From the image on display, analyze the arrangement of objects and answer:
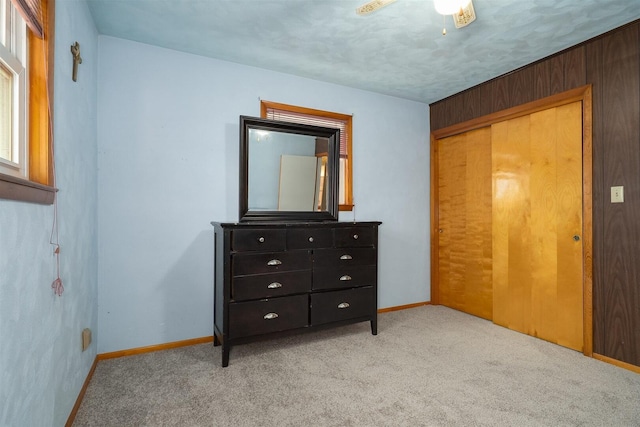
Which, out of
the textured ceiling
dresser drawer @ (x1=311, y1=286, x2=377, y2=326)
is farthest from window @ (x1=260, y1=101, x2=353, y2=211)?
dresser drawer @ (x1=311, y1=286, x2=377, y2=326)

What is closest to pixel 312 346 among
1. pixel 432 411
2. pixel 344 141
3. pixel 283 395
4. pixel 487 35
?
pixel 283 395

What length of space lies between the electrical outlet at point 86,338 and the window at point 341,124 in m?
2.18

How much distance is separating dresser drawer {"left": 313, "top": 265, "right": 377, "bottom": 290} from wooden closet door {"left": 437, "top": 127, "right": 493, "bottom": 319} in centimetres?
130

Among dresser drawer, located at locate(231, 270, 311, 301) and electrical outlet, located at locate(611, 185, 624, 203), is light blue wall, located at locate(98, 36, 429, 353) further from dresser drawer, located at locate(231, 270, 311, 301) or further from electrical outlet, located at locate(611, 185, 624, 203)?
electrical outlet, located at locate(611, 185, 624, 203)

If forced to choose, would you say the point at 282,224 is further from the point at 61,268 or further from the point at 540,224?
the point at 540,224

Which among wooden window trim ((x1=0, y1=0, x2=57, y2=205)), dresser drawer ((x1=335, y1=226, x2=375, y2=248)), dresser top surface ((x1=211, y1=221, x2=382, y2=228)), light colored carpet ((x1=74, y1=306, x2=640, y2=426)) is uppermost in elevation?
wooden window trim ((x1=0, y1=0, x2=57, y2=205))

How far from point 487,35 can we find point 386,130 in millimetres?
1365

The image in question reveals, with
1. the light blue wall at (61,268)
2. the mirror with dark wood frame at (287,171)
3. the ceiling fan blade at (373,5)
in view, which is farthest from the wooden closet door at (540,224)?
the light blue wall at (61,268)

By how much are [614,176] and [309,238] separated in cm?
227

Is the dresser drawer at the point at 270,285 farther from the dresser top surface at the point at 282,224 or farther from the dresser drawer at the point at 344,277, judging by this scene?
the dresser top surface at the point at 282,224

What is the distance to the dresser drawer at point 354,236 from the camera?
2656 mm

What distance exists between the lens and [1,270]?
0.93m

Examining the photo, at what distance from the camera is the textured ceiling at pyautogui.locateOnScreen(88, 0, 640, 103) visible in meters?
1.99

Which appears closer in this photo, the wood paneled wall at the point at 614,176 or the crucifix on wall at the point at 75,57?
the crucifix on wall at the point at 75,57
